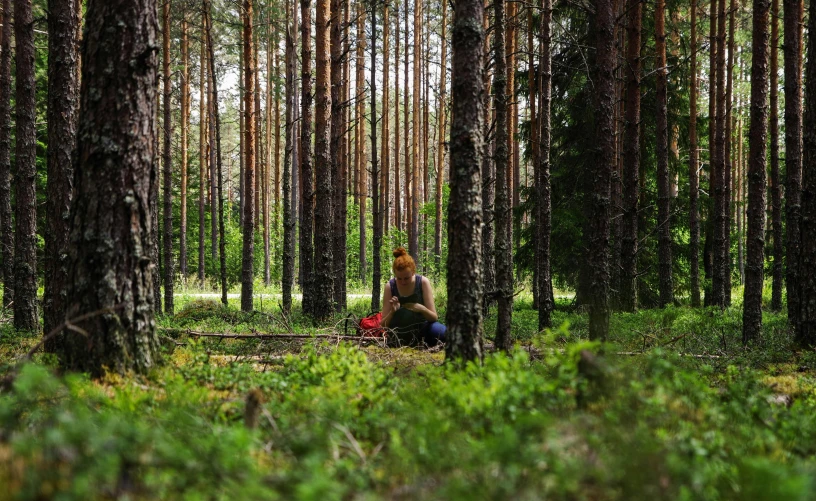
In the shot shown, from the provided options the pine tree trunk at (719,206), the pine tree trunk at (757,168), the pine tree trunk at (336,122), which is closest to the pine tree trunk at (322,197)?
the pine tree trunk at (336,122)

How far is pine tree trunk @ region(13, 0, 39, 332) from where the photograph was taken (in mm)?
9297

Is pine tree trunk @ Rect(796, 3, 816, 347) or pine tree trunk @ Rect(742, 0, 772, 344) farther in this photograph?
pine tree trunk @ Rect(742, 0, 772, 344)

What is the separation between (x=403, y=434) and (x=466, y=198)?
2.56 metres

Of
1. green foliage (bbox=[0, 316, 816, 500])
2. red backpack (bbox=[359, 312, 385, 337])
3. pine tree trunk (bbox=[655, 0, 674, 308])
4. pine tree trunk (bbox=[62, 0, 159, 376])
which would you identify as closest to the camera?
green foliage (bbox=[0, 316, 816, 500])

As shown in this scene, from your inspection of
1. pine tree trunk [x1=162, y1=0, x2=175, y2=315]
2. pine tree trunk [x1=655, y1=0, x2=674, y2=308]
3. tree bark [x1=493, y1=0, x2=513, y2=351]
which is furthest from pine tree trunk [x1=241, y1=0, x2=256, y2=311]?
pine tree trunk [x1=655, y1=0, x2=674, y2=308]

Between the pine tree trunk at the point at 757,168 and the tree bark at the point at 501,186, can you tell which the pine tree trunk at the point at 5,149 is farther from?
the pine tree trunk at the point at 757,168

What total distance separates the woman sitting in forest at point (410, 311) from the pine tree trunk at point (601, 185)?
2.15 meters

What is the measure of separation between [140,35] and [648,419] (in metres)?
4.65

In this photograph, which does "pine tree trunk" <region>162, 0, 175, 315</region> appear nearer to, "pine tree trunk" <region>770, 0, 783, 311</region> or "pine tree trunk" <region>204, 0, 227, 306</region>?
"pine tree trunk" <region>204, 0, 227, 306</region>

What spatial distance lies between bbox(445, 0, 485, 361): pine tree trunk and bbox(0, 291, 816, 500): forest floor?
1.44 ft

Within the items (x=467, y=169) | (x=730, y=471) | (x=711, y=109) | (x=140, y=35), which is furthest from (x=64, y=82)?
(x=711, y=109)

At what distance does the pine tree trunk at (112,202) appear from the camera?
14.8ft

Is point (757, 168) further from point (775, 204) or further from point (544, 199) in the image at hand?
point (775, 204)

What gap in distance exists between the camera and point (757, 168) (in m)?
8.70
